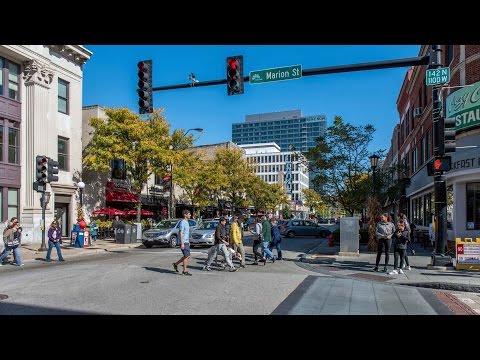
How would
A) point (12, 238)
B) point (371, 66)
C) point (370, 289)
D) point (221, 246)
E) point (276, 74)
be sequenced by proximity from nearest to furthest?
1. point (370, 289)
2. point (371, 66)
3. point (276, 74)
4. point (221, 246)
5. point (12, 238)

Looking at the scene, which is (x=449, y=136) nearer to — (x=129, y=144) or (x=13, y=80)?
(x=129, y=144)

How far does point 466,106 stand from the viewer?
18094 mm

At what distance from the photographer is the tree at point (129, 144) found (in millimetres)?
28562

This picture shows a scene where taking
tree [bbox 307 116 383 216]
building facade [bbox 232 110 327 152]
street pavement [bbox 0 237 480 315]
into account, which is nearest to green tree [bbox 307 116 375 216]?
tree [bbox 307 116 383 216]

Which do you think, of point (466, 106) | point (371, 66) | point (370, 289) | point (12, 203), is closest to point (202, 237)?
point (12, 203)

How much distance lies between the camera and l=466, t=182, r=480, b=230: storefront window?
18.3m

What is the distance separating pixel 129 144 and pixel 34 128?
233 inches

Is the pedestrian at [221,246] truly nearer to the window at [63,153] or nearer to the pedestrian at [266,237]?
the pedestrian at [266,237]

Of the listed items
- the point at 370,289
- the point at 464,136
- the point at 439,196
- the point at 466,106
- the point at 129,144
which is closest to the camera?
the point at 370,289

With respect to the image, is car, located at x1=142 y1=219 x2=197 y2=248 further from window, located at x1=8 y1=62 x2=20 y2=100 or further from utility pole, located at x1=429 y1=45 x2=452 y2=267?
utility pole, located at x1=429 y1=45 x2=452 y2=267

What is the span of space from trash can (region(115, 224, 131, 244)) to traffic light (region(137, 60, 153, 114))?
546 inches

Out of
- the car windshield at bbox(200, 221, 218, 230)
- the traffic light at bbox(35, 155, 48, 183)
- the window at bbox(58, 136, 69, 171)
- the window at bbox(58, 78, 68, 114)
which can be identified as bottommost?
the car windshield at bbox(200, 221, 218, 230)
